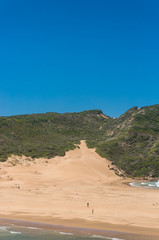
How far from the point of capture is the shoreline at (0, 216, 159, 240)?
510 inches

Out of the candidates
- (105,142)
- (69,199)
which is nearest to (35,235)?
(69,199)

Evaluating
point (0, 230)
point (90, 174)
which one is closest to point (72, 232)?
point (0, 230)

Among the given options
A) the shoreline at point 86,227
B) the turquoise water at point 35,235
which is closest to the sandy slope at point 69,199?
the shoreline at point 86,227

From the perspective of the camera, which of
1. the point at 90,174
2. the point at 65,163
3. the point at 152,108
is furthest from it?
the point at 152,108

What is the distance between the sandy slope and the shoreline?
61 millimetres

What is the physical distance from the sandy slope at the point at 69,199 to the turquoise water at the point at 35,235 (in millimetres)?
1704

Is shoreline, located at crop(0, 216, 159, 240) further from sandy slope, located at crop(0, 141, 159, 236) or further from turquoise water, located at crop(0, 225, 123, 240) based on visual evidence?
turquoise water, located at crop(0, 225, 123, 240)

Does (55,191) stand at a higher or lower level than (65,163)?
lower

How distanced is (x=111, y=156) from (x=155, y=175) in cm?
1031

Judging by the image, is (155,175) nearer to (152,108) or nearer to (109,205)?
(109,205)

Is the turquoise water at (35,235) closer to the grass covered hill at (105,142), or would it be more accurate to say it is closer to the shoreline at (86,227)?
the shoreline at (86,227)

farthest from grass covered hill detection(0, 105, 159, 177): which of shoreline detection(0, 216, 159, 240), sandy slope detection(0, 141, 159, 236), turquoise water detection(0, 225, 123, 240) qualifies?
turquoise water detection(0, 225, 123, 240)

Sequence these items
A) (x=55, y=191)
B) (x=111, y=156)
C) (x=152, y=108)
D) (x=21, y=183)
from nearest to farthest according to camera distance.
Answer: (x=55, y=191), (x=21, y=183), (x=111, y=156), (x=152, y=108)

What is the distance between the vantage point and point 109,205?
65.1ft
